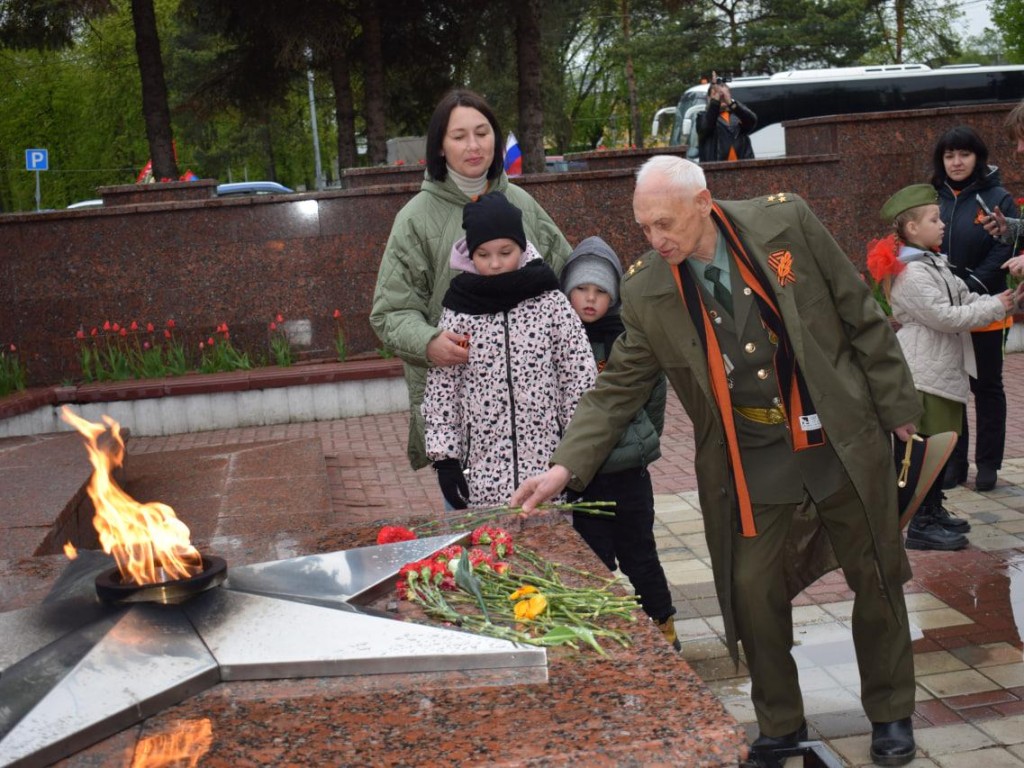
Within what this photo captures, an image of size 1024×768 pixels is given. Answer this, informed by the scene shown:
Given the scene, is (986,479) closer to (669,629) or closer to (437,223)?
(669,629)

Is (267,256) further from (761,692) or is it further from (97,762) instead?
(97,762)

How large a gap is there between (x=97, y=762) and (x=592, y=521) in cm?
257

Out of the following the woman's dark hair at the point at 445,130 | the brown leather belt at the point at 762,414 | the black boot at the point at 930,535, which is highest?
the woman's dark hair at the point at 445,130

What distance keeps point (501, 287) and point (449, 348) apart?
27 centimetres

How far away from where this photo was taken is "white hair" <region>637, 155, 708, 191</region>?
135 inches

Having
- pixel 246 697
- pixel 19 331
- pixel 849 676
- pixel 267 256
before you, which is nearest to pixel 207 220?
pixel 267 256

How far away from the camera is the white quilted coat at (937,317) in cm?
586

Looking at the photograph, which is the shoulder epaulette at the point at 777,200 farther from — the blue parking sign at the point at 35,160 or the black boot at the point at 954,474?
the blue parking sign at the point at 35,160

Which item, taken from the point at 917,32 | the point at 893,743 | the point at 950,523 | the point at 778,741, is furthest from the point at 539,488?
the point at 917,32

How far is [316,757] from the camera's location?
2.23m

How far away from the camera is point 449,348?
4.23 metres

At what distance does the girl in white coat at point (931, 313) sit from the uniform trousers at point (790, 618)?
2023 mm

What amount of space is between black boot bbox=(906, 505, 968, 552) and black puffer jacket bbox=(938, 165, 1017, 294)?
1.48m

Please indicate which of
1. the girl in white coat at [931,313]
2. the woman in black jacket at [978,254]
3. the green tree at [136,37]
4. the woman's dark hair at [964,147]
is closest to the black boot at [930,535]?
the girl in white coat at [931,313]
